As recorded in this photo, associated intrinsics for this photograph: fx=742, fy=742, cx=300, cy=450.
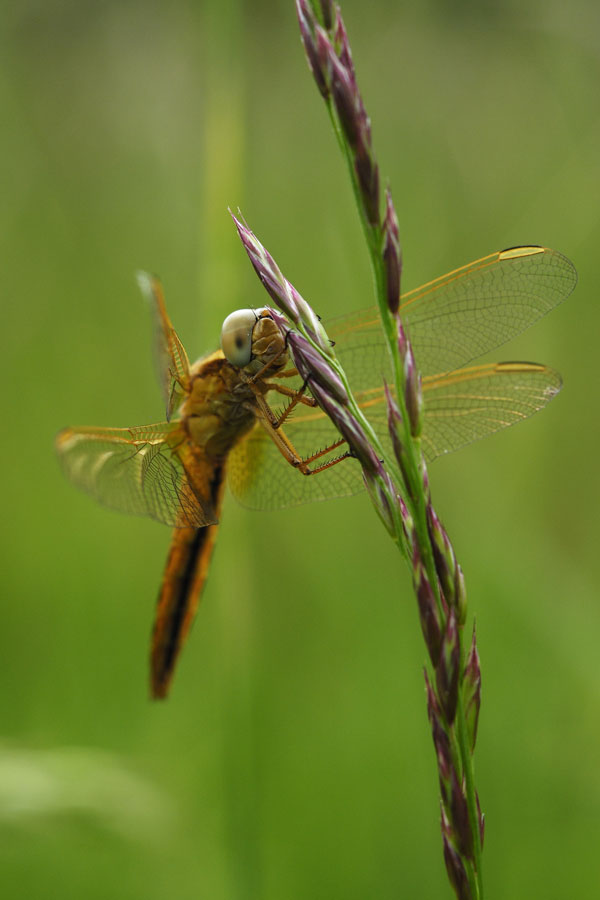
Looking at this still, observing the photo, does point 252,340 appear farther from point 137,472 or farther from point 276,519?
point 276,519

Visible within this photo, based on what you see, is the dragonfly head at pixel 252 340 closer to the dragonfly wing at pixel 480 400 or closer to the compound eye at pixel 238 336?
the compound eye at pixel 238 336

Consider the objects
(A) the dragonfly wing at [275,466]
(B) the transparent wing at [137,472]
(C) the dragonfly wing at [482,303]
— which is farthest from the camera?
(A) the dragonfly wing at [275,466]

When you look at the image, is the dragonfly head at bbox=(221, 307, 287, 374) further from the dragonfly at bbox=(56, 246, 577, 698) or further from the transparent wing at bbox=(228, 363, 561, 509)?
the transparent wing at bbox=(228, 363, 561, 509)

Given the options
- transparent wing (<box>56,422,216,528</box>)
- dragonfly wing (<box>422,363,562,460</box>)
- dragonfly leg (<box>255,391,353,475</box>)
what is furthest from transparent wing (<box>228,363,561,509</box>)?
transparent wing (<box>56,422,216,528</box>)

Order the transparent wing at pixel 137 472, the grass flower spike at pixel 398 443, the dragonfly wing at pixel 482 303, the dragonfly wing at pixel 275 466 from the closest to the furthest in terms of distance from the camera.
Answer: the grass flower spike at pixel 398 443, the dragonfly wing at pixel 482 303, the transparent wing at pixel 137 472, the dragonfly wing at pixel 275 466

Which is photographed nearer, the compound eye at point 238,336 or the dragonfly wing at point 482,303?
the dragonfly wing at point 482,303

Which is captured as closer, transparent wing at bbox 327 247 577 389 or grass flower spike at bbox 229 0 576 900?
grass flower spike at bbox 229 0 576 900

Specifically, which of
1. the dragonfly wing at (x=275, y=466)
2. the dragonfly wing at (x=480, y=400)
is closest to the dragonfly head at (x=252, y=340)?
the dragonfly wing at (x=275, y=466)
